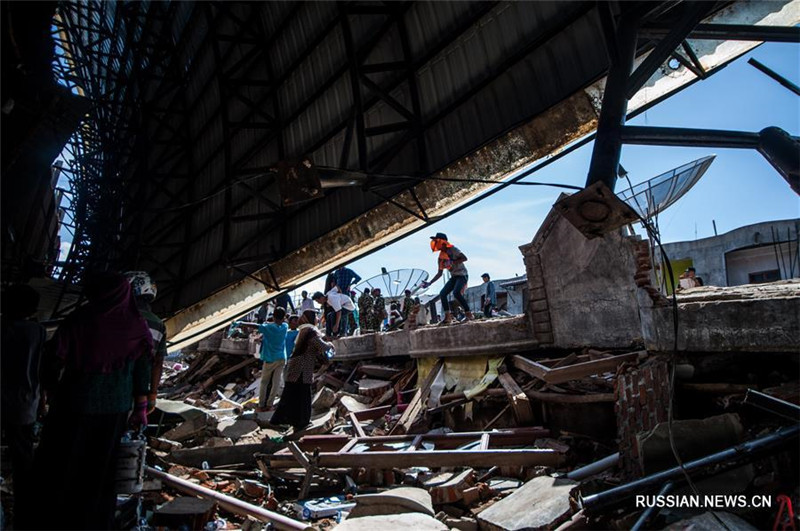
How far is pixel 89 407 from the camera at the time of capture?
276cm

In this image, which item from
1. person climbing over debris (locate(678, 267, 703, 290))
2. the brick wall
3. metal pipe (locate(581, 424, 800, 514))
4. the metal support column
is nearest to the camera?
the metal support column

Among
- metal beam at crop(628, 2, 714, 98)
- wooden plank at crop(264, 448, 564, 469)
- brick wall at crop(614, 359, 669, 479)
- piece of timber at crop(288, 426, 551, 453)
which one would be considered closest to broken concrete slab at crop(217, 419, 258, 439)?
piece of timber at crop(288, 426, 551, 453)

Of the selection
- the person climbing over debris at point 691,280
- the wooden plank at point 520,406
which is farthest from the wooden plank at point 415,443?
the person climbing over debris at point 691,280

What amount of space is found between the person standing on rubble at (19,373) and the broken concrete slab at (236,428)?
3.85 m

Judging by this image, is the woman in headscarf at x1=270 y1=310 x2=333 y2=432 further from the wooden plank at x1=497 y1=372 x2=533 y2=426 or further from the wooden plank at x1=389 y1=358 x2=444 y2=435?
the wooden plank at x1=497 y1=372 x2=533 y2=426

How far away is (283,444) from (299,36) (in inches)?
268

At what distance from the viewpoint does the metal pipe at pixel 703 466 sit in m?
2.84

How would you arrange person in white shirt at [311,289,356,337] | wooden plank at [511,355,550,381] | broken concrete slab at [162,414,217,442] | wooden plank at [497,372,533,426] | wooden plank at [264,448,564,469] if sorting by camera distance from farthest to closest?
1. person in white shirt at [311,289,356,337]
2. broken concrete slab at [162,414,217,442]
3. wooden plank at [497,372,533,426]
4. wooden plank at [511,355,550,381]
5. wooden plank at [264,448,564,469]

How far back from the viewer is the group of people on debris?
2.65 m

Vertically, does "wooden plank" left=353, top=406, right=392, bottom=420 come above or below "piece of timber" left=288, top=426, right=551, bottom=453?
below

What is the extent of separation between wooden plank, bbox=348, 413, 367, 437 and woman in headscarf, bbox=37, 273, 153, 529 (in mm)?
4257

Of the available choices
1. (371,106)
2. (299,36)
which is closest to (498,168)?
(371,106)

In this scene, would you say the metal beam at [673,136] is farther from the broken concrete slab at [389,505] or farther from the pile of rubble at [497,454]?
the broken concrete slab at [389,505]

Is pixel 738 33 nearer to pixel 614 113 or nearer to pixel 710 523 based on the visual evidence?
pixel 614 113
